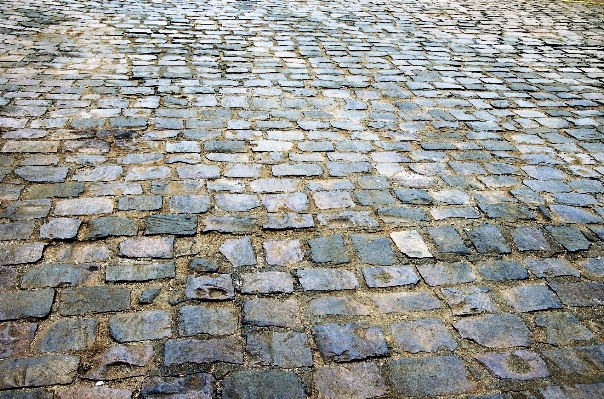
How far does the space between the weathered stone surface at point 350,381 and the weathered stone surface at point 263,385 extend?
3.6 inches

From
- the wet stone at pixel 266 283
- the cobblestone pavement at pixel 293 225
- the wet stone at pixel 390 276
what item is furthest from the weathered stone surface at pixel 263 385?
the wet stone at pixel 390 276

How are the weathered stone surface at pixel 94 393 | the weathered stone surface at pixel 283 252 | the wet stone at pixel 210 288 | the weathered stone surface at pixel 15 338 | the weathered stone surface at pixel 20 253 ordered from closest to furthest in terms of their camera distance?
the weathered stone surface at pixel 94 393 → the weathered stone surface at pixel 15 338 → the wet stone at pixel 210 288 → the weathered stone surface at pixel 20 253 → the weathered stone surface at pixel 283 252

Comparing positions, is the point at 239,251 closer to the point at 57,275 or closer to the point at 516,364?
the point at 57,275

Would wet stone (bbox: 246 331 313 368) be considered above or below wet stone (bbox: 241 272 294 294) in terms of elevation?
below

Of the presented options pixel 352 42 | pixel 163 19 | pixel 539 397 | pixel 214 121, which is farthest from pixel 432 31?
pixel 539 397

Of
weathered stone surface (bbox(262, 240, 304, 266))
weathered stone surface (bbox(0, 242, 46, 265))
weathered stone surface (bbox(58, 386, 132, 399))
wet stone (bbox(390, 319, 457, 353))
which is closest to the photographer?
weathered stone surface (bbox(58, 386, 132, 399))

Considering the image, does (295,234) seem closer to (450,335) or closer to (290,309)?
(290,309)

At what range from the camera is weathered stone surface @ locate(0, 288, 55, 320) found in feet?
6.82

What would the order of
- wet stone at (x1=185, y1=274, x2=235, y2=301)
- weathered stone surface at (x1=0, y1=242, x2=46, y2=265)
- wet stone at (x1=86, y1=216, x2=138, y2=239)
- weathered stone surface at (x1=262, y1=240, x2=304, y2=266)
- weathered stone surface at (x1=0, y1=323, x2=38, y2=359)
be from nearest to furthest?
1. weathered stone surface at (x1=0, y1=323, x2=38, y2=359)
2. wet stone at (x1=185, y1=274, x2=235, y2=301)
3. weathered stone surface at (x1=0, y1=242, x2=46, y2=265)
4. weathered stone surface at (x1=262, y1=240, x2=304, y2=266)
5. wet stone at (x1=86, y1=216, x2=138, y2=239)

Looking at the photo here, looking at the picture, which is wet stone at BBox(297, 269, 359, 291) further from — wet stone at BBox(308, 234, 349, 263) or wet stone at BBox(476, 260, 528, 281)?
wet stone at BBox(476, 260, 528, 281)

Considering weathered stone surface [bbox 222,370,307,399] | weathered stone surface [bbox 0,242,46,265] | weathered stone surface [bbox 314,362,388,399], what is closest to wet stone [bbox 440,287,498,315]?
weathered stone surface [bbox 314,362,388,399]

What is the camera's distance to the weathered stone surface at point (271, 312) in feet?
6.95

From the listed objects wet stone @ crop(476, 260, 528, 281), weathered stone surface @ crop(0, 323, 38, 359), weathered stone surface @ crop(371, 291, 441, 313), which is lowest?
weathered stone surface @ crop(371, 291, 441, 313)

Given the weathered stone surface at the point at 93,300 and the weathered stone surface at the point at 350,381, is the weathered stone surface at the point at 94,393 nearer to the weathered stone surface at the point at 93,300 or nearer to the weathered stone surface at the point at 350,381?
the weathered stone surface at the point at 93,300
